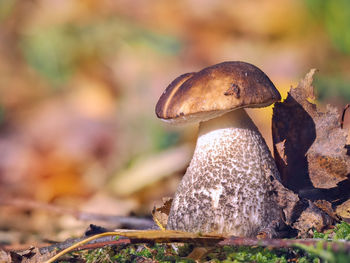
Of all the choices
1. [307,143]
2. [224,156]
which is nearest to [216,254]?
[224,156]

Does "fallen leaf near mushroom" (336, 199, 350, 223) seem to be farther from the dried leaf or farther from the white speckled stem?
the white speckled stem

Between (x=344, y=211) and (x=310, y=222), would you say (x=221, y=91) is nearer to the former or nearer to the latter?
(x=310, y=222)

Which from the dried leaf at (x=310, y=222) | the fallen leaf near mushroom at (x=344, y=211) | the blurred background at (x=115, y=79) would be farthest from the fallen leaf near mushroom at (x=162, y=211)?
the blurred background at (x=115, y=79)

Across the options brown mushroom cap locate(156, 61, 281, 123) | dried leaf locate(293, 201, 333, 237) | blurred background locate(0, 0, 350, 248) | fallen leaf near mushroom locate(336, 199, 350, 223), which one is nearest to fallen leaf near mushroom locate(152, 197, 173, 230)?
brown mushroom cap locate(156, 61, 281, 123)

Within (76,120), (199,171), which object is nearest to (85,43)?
(76,120)

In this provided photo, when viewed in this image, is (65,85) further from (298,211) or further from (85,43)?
(298,211)

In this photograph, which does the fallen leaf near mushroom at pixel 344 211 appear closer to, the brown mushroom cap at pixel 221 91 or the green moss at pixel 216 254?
the green moss at pixel 216 254
